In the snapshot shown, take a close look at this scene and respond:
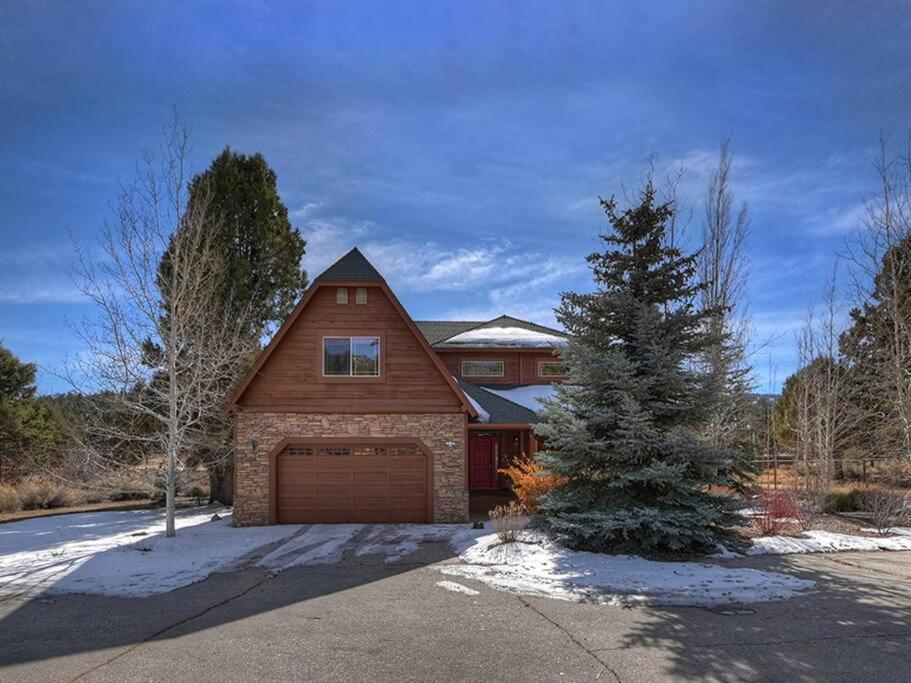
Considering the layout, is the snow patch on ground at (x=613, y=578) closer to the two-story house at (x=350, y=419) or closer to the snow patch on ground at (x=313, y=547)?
the snow patch on ground at (x=313, y=547)

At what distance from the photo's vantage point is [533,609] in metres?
7.07

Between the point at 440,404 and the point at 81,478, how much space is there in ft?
34.7

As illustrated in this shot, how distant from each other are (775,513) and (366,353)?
1020cm

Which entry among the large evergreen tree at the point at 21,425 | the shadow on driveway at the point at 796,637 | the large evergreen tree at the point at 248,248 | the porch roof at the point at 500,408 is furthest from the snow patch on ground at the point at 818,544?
the large evergreen tree at the point at 21,425

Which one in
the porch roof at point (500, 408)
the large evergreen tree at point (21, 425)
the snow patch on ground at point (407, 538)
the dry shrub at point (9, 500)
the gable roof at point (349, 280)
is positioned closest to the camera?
the snow patch on ground at point (407, 538)

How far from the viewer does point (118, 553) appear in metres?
11.2

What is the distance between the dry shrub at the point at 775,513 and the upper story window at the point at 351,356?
31.2 feet

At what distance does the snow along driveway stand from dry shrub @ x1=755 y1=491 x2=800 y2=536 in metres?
3.97

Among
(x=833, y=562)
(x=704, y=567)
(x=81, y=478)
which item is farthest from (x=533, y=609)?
(x=81, y=478)

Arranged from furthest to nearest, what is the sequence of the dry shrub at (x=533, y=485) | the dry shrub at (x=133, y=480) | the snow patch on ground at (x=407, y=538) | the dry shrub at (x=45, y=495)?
the dry shrub at (x=45, y=495) → the dry shrub at (x=133, y=480) → the dry shrub at (x=533, y=485) → the snow patch on ground at (x=407, y=538)

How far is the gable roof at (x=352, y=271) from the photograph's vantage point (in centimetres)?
1505

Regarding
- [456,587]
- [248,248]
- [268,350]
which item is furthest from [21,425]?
[456,587]

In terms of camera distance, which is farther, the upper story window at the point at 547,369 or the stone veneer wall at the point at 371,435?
the upper story window at the point at 547,369

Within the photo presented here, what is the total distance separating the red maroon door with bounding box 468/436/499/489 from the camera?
20.4m
